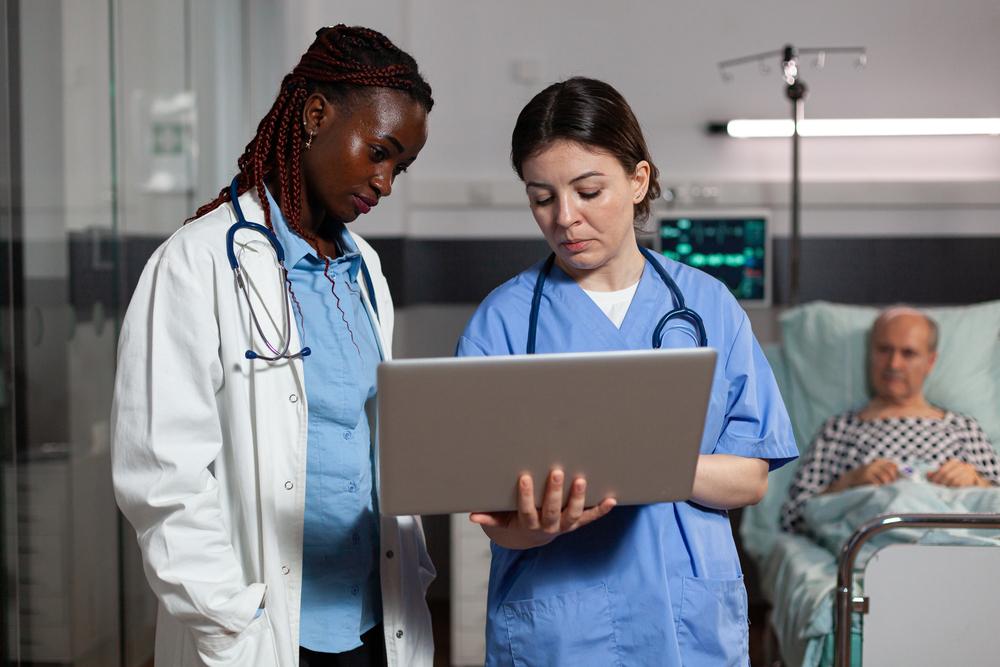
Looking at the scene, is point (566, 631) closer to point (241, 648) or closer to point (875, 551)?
point (241, 648)

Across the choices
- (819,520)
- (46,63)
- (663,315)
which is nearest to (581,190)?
(663,315)

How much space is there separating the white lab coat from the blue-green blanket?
4.47ft

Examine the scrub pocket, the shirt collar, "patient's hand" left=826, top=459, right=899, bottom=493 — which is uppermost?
the shirt collar

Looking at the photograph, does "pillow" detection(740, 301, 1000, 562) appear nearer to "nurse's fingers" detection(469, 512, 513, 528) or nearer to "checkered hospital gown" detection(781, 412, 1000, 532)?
"checkered hospital gown" detection(781, 412, 1000, 532)

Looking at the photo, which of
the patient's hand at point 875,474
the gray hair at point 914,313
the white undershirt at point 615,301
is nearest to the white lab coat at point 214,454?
the white undershirt at point 615,301

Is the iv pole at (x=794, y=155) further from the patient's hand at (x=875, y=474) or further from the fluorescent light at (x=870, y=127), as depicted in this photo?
the patient's hand at (x=875, y=474)

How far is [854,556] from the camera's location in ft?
6.19

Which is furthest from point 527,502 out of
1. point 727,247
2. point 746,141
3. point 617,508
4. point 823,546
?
point 746,141

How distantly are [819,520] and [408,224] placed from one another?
179cm

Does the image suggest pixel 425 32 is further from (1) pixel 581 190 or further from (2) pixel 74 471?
(1) pixel 581 190

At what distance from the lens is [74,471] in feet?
7.51

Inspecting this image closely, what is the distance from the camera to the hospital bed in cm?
190

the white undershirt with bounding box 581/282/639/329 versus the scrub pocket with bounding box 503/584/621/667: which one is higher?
the white undershirt with bounding box 581/282/639/329

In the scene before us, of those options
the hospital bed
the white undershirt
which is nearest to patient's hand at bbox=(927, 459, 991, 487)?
the hospital bed
